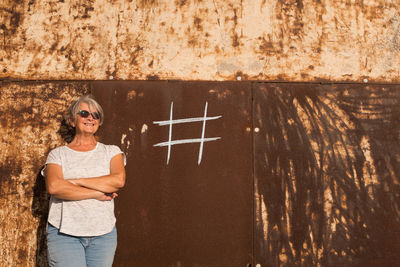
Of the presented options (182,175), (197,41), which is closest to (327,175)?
(182,175)

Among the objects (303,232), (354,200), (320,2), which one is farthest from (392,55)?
(303,232)

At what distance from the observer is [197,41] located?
96.3 inches

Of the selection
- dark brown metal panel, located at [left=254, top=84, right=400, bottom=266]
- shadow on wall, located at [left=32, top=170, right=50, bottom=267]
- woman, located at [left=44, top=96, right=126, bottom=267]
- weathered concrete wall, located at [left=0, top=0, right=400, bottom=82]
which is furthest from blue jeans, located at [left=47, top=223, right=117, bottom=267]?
weathered concrete wall, located at [left=0, top=0, right=400, bottom=82]

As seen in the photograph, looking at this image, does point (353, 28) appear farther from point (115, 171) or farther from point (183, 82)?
point (115, 171)

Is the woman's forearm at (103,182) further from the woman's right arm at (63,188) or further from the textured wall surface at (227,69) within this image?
the textured wall surface at (227,69)

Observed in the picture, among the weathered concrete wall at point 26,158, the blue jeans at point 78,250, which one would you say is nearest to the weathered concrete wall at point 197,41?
the weathered concrete wall at point 26,158

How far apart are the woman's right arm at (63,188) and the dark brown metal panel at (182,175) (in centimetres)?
50

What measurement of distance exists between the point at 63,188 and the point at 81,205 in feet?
0.45

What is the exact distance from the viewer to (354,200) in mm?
2357

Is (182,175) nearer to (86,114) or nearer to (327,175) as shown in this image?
(86,114)

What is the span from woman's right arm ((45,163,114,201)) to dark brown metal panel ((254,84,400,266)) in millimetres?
1147

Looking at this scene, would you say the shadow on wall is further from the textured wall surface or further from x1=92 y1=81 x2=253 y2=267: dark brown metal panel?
x1=92 y1=81 x2=253 y2=267: dark brown metal panel

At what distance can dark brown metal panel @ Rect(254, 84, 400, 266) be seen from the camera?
233 centimetres

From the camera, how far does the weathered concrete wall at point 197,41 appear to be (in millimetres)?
2434
